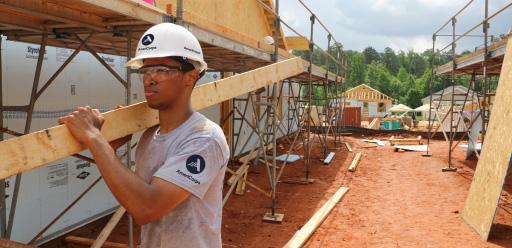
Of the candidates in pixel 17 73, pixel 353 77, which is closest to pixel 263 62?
pixel 17 73

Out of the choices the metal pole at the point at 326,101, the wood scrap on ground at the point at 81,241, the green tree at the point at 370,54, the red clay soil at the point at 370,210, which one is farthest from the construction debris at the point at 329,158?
the green tree at the point at 370,54

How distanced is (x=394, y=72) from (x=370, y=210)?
3987 inches

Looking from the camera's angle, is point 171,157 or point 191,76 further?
point 191,76

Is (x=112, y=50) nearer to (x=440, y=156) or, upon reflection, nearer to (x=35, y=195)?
(x=35, y=195)

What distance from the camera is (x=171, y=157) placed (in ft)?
5.97

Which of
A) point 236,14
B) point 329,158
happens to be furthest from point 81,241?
point 329,158

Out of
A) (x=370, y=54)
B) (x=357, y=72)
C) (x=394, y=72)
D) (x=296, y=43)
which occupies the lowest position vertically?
(x=296, y=43)

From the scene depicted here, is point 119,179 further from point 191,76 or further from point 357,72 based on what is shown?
point 357,72

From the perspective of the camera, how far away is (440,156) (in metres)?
15.9

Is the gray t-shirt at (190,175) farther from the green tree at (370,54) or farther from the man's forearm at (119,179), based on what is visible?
the green tree at (370,54)

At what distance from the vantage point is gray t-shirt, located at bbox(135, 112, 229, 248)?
178 cm

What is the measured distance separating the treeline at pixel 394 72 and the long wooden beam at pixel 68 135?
35.6 feet

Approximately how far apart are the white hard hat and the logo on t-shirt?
0.47m

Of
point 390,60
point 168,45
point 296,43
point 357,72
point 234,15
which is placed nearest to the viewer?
point 168,45
